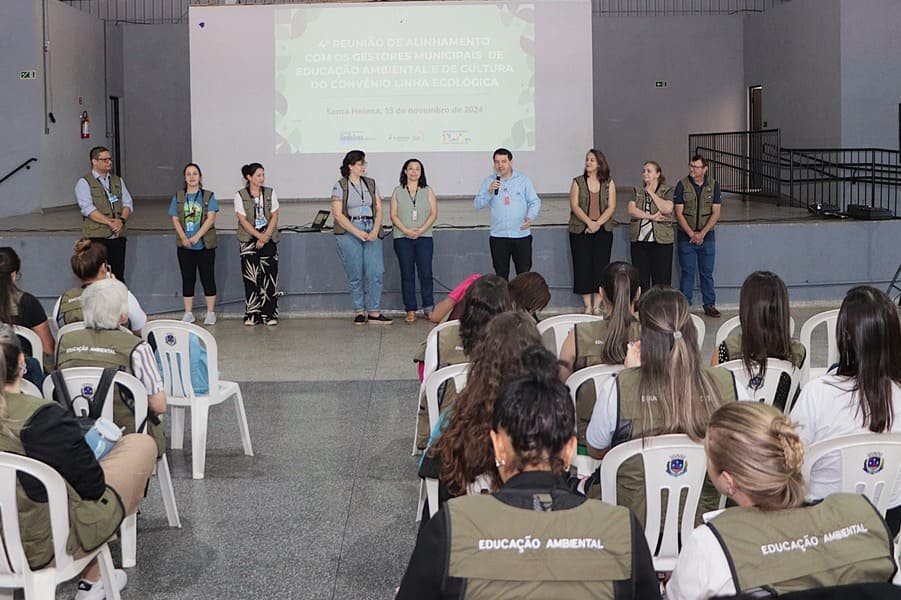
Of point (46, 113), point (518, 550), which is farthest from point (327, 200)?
point (518, 550)

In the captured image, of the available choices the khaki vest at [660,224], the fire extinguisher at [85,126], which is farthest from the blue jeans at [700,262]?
the fire extinguisher at [85,126]

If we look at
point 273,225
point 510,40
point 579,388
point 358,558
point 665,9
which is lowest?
point 358,558

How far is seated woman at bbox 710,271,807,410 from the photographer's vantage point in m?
3.47

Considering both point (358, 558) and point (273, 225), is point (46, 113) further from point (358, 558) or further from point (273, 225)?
point (358, 558)

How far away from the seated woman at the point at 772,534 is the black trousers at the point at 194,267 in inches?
291

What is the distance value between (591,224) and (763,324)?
5139 mm

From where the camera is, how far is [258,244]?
341 inches

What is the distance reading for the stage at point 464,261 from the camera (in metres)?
9.34

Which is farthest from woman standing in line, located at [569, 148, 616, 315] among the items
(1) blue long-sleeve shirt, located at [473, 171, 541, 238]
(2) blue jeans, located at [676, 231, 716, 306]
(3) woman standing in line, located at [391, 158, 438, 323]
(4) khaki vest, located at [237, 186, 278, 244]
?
(4) khaki vest, located at [237, 186, 278, 244]

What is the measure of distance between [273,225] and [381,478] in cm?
457

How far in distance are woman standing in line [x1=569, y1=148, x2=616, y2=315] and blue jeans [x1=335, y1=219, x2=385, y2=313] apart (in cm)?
168

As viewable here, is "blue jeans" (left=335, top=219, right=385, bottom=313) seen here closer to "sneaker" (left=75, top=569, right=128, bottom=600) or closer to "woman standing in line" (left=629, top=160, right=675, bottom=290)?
"woman standing in line" (left=629, top=160, right=675, bottom=290)

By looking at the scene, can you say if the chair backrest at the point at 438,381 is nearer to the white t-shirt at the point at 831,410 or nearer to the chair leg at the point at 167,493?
the chair leg at the point at 167,493

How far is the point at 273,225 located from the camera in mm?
8648
